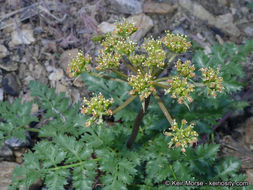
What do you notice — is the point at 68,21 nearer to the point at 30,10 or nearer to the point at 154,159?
the point at 30,10

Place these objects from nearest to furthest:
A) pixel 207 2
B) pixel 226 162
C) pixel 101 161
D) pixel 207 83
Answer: pixel 207 83
pixel 101 161
pixel 226 162
pixel 207 2

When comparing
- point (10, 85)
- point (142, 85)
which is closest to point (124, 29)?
Result: point (142, 85)

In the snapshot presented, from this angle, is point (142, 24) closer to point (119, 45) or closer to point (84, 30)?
point (84, 30)

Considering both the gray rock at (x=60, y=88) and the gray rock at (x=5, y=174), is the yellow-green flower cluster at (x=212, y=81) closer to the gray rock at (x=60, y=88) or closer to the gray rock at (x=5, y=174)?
the gray rock at (x=60, y=88)

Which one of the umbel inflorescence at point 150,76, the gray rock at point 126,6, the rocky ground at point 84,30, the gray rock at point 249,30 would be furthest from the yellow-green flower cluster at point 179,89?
the gray rock at point 249,30

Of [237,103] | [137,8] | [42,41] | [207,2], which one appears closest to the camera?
[237,103]

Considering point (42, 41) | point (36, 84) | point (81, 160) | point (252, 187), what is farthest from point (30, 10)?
point (252, 187)

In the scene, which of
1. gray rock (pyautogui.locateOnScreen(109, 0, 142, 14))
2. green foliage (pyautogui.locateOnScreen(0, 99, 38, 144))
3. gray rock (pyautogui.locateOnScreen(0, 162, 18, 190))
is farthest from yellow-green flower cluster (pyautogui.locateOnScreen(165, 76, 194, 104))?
gray rock (pyautogui.locateOnScreen(109, 0, 142, 14))
